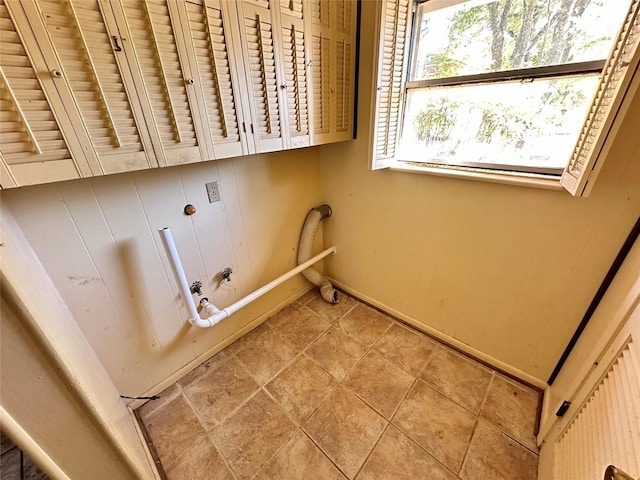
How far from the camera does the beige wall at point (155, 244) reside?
3.41 ft

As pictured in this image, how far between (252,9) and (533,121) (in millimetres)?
1307

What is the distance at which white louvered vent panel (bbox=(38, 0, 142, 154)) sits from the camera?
729 mm

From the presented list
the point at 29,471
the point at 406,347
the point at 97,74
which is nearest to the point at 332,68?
the point at 97,74

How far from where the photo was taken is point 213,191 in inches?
56.4

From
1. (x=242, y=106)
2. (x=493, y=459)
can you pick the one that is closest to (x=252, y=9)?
(x=242, y=106)

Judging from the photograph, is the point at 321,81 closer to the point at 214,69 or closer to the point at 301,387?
the point at 214,69

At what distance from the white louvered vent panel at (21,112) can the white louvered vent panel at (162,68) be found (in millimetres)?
281

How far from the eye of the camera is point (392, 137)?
5.08ft

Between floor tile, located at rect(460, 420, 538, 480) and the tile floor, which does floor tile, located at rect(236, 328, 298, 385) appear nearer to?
the tile floor

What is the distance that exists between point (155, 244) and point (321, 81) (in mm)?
1200

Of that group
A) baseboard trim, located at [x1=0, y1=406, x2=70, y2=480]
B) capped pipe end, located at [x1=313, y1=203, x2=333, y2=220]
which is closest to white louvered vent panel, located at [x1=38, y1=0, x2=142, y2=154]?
baseboard trim, located at [x1=0, y1=406, x2=70, y2=480]

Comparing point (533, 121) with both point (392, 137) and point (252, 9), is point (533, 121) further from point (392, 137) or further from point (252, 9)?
point (252, 9)

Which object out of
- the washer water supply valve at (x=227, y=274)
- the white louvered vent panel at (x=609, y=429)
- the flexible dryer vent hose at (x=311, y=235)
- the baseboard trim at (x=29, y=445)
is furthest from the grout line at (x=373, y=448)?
the washer water supply valve at (x=227, y=274)

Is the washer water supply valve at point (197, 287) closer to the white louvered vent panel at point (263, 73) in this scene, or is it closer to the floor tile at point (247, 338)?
the floor tile at point (247, 338)
